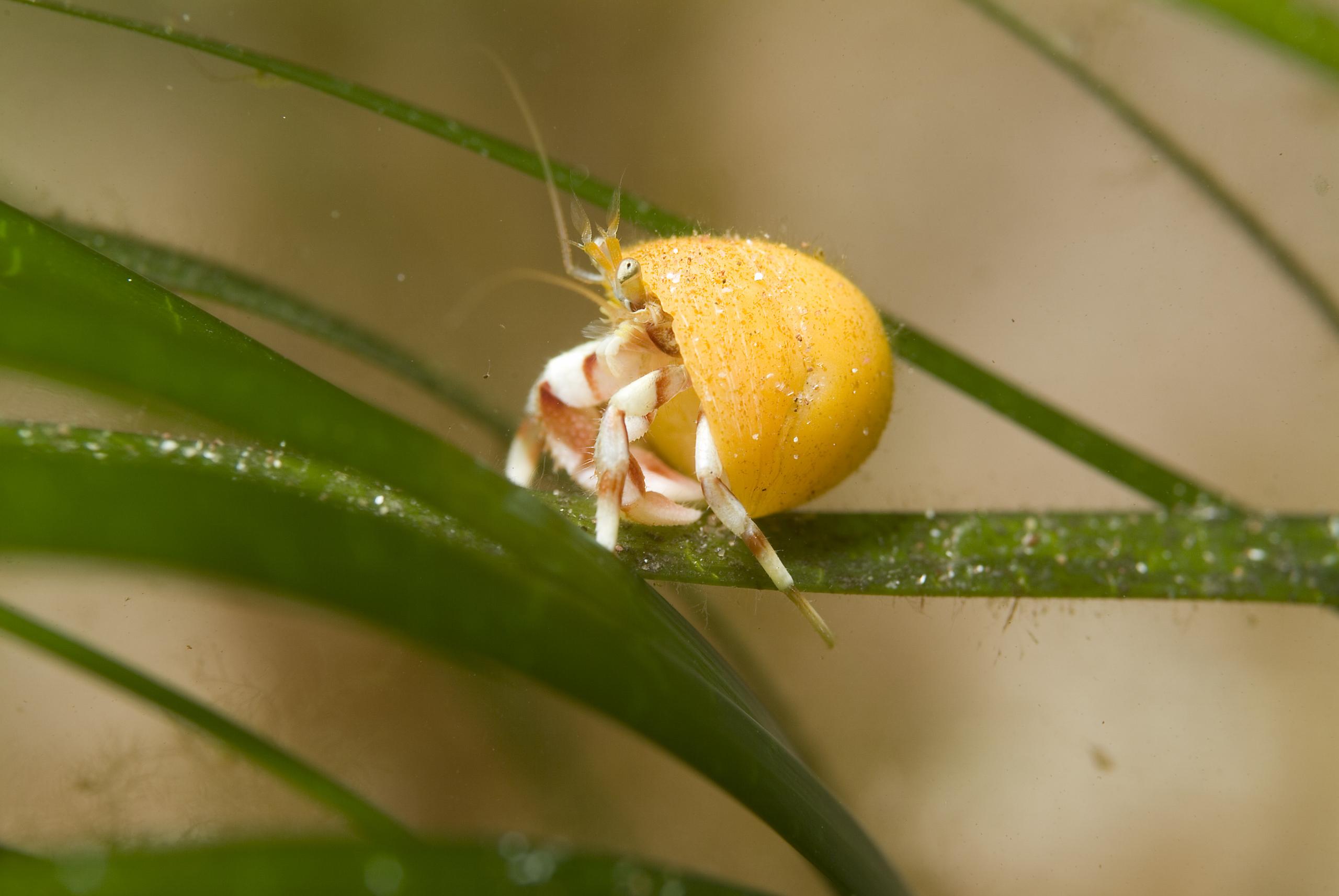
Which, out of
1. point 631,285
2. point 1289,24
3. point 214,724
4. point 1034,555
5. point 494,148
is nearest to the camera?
point 1289,24

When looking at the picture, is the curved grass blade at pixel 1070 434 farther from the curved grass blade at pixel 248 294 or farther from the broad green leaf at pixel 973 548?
the curved grass blade at pixel 248 294

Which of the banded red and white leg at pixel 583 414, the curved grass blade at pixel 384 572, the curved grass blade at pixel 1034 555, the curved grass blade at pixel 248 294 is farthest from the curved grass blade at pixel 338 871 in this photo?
the curved grass blade at pixel 248 294

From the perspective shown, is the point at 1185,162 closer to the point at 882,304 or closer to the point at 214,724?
the point at 882,304

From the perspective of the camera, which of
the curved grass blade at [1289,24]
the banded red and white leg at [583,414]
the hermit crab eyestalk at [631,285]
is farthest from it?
the banded red and white leg at [583,414]

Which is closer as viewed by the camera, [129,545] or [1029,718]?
[129,545]

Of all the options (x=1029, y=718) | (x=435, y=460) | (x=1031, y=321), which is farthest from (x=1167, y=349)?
(x=435, y=460)

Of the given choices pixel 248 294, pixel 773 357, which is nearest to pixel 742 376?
pixel 773 357

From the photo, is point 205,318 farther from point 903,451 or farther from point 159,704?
point 903,451
